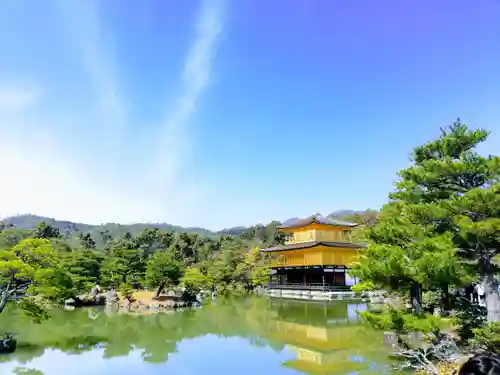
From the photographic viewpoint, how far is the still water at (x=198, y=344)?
8305 millimetres

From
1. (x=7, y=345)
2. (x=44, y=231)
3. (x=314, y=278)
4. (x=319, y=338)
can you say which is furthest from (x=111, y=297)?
(x=44, y=231)

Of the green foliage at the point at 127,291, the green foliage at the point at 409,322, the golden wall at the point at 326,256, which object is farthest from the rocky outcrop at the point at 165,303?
the green foliage at the point at 409,322

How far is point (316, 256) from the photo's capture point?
23484mm

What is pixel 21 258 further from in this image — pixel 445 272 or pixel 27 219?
pixel 27 219

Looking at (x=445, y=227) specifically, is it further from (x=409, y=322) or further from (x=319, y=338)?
(x=319, y=338)

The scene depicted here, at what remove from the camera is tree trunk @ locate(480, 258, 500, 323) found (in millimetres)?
6789

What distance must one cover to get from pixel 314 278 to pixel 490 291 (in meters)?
18.3

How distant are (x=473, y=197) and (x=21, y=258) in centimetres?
916

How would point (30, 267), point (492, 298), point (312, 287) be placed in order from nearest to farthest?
point (492, 298) < point (30, 267) < point (312, 287)

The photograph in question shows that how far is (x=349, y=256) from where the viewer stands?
2383 centimetres

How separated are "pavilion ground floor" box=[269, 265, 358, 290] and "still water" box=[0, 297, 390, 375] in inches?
229

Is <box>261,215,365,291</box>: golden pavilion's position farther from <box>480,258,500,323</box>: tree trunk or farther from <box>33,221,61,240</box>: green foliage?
<box>33,221,61,240</box>: green foliage

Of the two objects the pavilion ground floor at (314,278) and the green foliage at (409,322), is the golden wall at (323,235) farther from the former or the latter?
the green foliage at (409,322)

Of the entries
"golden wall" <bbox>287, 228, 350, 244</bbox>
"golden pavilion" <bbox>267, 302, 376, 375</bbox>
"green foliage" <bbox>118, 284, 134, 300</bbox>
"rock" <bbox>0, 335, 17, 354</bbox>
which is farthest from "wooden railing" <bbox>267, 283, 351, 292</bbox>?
"rock" <bbox>0, 335, 17, 354</bbox>
